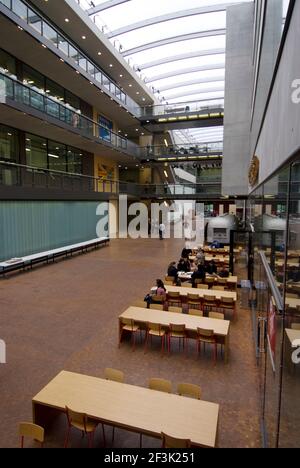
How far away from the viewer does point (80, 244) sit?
830 inches

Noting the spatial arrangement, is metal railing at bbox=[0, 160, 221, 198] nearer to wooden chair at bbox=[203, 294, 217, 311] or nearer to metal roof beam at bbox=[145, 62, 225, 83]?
metal roof beam at bbox=[145, 62, 225, 83]

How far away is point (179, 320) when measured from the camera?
7.91 metres

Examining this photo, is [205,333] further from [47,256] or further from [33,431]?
[47,256]

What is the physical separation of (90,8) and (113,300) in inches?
756

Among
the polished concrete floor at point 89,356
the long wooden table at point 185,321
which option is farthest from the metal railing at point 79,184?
the long wooden table at point 185,321

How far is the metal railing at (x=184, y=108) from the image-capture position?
2781 centimetres

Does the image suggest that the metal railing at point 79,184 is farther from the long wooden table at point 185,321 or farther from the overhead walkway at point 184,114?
the long wooden table at point 185,321

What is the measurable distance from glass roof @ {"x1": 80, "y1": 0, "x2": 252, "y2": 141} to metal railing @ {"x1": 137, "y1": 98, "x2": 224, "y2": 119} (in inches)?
109

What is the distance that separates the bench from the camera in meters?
14.3

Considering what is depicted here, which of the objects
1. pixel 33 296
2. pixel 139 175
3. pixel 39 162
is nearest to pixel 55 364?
pixel 33 296

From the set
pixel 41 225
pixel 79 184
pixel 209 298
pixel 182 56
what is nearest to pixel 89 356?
pixel 209 298

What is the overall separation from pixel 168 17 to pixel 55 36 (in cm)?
892

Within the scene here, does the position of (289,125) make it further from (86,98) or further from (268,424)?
(86,98)

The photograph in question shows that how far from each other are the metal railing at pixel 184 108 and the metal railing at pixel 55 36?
5276 millimetres
